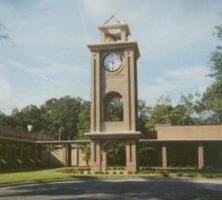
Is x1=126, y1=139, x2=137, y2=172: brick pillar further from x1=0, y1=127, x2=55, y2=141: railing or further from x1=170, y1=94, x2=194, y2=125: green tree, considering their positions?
x1=170, y1=94, x2=194, y2=125: green tree

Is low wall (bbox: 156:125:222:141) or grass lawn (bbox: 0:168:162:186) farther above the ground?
low wall (bbox: 156:125:222:141)

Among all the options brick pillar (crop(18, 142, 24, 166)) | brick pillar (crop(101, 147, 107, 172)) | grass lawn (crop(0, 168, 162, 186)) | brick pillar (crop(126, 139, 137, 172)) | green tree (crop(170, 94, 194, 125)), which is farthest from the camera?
green tree (crop(170, 94, 194, 125))

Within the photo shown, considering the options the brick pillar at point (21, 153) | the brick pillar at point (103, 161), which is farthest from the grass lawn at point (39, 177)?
the brick pillar at point (21, 153)

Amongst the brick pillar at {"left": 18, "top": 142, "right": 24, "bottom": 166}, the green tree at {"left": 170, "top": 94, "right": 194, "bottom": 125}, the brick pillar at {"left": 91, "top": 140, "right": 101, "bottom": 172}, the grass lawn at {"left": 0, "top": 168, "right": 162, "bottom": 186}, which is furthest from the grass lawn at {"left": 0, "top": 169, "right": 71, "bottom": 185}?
the green tree at {"left": 170, "top": 94, "right": 194, "bottom": 125}

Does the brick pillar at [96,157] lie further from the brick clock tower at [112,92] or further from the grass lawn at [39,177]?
the grass lawn at [39,177]

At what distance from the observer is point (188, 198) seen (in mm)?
19703

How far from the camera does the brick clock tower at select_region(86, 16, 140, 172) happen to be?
42906 mm

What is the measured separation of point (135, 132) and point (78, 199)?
76.7ft

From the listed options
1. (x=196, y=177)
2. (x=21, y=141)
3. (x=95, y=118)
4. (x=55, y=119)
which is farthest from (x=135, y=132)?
(x=55, y=119)

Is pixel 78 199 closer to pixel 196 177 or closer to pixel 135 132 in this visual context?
pixel 196 177

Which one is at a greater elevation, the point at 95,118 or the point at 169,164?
the point at 95,118

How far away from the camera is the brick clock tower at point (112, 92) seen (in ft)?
141

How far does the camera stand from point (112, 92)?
4450 centimetres

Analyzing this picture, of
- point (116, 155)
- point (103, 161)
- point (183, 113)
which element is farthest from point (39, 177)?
point (183, 113)
